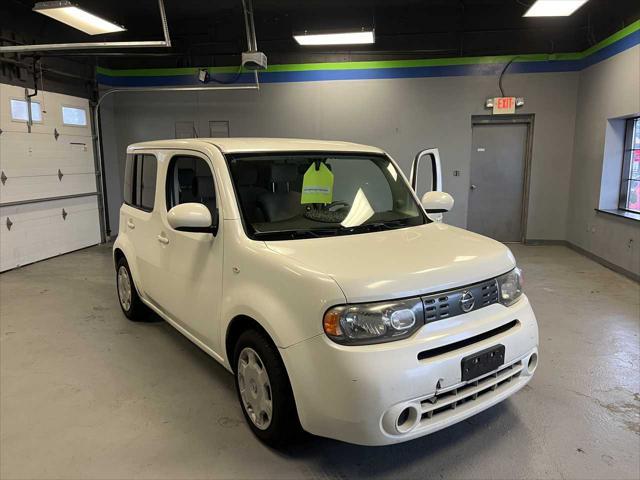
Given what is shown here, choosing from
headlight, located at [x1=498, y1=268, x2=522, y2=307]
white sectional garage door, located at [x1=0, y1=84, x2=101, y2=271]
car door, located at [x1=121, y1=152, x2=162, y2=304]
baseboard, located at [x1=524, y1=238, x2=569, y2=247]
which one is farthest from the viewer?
baseboard, located at [x1=524, y1=238, x2=569, y2=247]

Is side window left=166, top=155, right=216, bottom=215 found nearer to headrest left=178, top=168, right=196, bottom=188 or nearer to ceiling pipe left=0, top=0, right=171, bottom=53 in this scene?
headrest left=178, top=168, right=196, bottom=188

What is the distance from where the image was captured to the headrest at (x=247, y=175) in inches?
96.4

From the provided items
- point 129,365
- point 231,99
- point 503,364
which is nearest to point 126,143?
point 231,99

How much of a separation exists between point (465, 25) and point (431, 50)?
0.64 metres

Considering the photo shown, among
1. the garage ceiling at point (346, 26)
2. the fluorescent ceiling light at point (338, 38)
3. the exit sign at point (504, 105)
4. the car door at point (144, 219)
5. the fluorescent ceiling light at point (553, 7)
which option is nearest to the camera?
the car door at point (144, 219)

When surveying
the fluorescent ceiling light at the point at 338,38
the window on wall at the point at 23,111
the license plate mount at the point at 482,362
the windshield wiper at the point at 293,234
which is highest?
the fluorescent ceiling light at the point at 338,38

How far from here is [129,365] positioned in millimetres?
3174

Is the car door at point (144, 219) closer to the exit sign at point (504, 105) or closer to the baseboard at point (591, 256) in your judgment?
the baseboard at point (591, 256)

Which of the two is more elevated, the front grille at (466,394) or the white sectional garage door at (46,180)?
the white sectional garage door at (46,180)

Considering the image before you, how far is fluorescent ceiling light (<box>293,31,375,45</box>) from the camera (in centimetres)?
605

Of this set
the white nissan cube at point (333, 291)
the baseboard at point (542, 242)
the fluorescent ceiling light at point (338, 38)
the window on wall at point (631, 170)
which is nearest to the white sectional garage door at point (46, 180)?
the fluorescent ceiling light at point (338, 38)

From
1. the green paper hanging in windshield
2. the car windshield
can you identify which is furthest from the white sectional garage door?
the green paper hanging in windshield

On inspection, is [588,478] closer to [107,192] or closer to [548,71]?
[548,71]

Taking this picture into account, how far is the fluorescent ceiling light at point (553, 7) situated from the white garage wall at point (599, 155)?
98 cm
